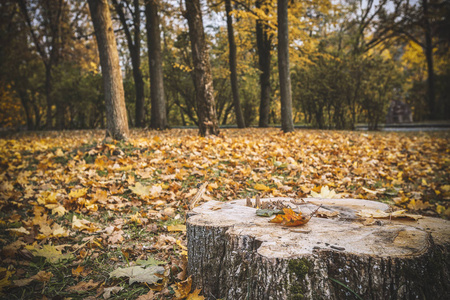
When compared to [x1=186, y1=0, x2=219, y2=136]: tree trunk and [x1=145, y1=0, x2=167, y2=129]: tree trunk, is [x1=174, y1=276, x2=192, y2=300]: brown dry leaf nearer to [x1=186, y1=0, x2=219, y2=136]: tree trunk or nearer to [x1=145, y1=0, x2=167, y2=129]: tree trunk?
[x1=186, y1=0, x2=219, y2=136]: tree trunk

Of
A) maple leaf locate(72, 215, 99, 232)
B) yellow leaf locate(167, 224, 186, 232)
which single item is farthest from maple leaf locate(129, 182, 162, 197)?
yellow leaf locate(167, 224, 186, 232)

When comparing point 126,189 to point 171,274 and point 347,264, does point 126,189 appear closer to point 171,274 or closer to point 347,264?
point 171,274

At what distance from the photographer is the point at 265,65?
505 inches

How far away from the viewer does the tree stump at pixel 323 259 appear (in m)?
1.09

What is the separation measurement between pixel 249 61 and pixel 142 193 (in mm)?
13700

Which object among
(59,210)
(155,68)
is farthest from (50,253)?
(155,68)

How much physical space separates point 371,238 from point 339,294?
31 cm

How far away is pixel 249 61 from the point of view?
49.4 feet

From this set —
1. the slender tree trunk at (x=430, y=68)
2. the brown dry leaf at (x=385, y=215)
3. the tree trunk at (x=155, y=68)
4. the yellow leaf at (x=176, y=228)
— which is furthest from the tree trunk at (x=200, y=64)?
the slender tree trunk at (x=430, y=68)

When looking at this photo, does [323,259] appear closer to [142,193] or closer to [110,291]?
[110,291]

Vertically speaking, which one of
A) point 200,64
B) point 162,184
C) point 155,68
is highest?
point 155,68

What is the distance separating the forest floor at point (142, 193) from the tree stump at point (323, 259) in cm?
31

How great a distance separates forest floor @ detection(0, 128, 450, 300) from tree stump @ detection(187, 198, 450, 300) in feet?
1.01

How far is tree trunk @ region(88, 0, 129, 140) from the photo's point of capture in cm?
475
